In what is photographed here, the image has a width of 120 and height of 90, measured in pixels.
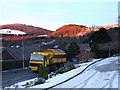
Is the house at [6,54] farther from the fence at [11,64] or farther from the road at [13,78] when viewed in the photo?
the road at [13,78]

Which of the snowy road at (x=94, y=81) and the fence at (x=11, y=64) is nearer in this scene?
the snowy road at (x=94, y=81)

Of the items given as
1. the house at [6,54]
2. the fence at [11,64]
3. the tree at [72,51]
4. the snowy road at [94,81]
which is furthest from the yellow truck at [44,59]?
the tree at [72,51]

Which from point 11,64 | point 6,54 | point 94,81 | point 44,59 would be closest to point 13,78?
point 44,59

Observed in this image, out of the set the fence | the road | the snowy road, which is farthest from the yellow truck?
the fence

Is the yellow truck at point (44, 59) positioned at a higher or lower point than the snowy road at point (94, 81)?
higher

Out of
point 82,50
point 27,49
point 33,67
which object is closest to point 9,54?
point 27,49

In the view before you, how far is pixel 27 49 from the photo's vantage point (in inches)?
3022

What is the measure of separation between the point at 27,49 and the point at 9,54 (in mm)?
7382

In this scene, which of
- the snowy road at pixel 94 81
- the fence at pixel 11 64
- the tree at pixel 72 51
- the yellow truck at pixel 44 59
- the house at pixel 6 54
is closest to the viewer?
the snowy road at pixel 94 81

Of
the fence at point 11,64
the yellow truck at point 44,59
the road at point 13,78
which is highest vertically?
the yellow truck at point 44,59

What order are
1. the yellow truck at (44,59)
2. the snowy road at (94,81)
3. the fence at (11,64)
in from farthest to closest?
1. the fence at (11,64)
2. the yellow truck at (44,59)
3. the snowy road at (94,81)

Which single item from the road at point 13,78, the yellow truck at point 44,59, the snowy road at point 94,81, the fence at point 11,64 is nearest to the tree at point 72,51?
the fence at point 11,64

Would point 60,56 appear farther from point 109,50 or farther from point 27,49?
point 109,50

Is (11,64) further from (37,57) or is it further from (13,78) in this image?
(13,78)
